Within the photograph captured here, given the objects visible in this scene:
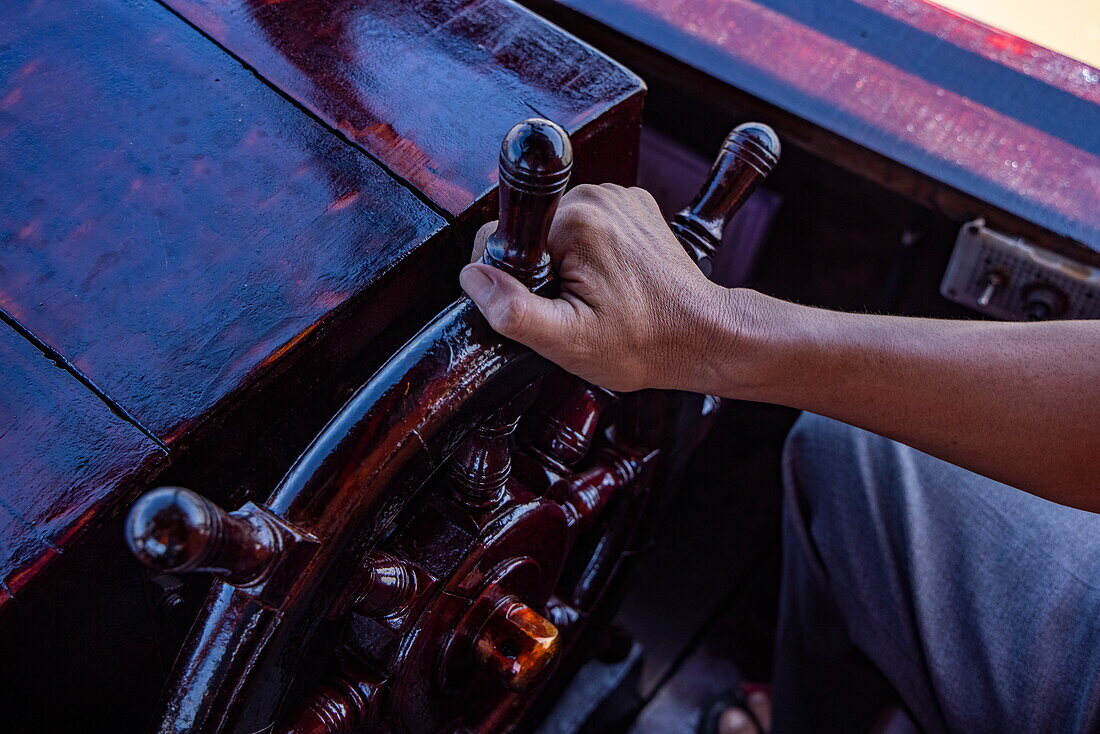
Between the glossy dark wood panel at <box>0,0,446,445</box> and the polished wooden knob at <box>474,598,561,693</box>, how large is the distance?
326mm

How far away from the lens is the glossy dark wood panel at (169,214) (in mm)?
851

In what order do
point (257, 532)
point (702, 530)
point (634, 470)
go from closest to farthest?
point (257, 532), point (634, 470), point (702, 530)

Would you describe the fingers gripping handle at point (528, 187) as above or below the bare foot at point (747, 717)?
above

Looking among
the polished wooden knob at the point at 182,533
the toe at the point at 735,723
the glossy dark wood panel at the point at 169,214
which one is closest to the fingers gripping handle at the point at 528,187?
the glossy dark wood panel at the point at 169,214

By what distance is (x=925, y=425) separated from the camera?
97 cm

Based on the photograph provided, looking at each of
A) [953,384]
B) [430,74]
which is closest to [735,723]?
[953,384]

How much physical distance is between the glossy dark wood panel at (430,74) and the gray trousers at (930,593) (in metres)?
0.61

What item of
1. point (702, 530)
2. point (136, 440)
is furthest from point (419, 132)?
point (702, 530)

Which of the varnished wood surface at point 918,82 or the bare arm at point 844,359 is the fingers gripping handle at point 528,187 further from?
the varnished wood surface at point 918,82

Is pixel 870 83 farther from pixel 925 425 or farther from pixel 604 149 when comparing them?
pixel 925 425

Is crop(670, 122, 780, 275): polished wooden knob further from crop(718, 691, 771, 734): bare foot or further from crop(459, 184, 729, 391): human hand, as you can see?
crop(718, 691, 771, 734): bare foot

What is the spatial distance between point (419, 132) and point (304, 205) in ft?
0.58

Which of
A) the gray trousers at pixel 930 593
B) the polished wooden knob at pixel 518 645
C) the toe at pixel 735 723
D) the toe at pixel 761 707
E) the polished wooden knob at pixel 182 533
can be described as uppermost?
the polished wooden knob at pixel 182 533

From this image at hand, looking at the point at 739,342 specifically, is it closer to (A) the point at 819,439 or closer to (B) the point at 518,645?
(B) the point at 518,645
